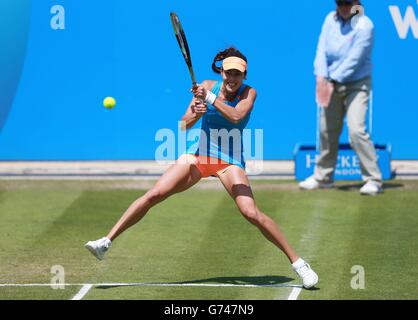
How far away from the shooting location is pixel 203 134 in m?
10.2

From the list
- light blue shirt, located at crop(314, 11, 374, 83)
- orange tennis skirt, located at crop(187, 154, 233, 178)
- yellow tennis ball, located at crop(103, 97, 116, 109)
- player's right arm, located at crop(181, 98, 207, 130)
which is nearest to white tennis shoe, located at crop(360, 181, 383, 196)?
light blue shirt, located at crop(314, 11, 374, 83)

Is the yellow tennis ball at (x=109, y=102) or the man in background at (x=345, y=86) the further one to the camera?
the yellow tennis ball at (x=109, y=102)

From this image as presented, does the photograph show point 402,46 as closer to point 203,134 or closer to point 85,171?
point 85,171

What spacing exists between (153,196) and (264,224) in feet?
2.96

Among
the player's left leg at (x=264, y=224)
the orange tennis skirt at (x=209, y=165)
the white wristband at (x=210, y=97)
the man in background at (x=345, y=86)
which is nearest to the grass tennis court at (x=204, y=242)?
the player's left leg at (x=264, y=224)

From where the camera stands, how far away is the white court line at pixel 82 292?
969 cm

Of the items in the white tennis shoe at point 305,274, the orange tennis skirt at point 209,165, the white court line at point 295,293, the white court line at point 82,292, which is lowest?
the white court line at point 295,293

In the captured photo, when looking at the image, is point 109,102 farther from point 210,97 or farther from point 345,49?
point 210,97

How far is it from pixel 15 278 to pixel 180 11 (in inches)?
214

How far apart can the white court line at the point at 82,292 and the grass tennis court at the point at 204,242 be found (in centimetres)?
4

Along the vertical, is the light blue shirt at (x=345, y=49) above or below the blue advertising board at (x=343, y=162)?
above

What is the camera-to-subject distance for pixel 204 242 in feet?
38.9

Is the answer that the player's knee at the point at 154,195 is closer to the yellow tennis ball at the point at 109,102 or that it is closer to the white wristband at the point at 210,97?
the white wristband at the point at 210,97

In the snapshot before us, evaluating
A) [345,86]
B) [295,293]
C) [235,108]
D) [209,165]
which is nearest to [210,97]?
[235,108]
